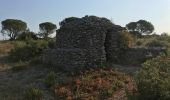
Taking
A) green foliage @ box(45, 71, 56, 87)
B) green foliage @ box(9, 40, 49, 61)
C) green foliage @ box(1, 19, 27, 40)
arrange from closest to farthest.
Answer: green foliage @ box(45, 71, 56, 87)
green foliage @ box(9, 40, 49, 61)
green foliage @ box(1, 19, 27, 40)

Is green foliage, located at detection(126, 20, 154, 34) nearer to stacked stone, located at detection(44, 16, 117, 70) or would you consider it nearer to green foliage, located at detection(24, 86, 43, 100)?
stacked stone, located at detection(44, 16, 117, 70)

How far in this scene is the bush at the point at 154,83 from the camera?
358 inches

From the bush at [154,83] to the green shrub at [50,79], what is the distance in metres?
5.93

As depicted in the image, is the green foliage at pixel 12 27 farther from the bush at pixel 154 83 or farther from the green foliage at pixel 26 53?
the bush at pixel 154 83

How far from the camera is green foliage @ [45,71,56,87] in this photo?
50.3ft

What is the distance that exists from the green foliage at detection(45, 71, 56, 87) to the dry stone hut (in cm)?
117

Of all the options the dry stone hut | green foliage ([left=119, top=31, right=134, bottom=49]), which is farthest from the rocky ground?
green foliage ([left=119, top=31, right=134, bottom=49])

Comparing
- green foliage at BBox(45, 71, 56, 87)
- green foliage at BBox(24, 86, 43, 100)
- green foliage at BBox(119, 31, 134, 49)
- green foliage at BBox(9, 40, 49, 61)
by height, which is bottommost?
green foliage at BBox(24, 86, 43, 100)

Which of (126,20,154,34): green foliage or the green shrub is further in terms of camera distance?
(126,20,154,34): green foliage

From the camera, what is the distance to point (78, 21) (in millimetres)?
18438

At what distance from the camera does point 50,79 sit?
15.6 metres

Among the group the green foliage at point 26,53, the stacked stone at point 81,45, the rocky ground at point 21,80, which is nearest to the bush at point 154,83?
the rocky ground at point 21,80

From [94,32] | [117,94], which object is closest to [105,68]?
[94,32]

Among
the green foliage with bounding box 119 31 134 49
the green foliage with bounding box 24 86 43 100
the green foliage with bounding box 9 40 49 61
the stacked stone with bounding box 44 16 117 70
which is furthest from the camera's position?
the green foliage with bounding box 9 40 49 61
